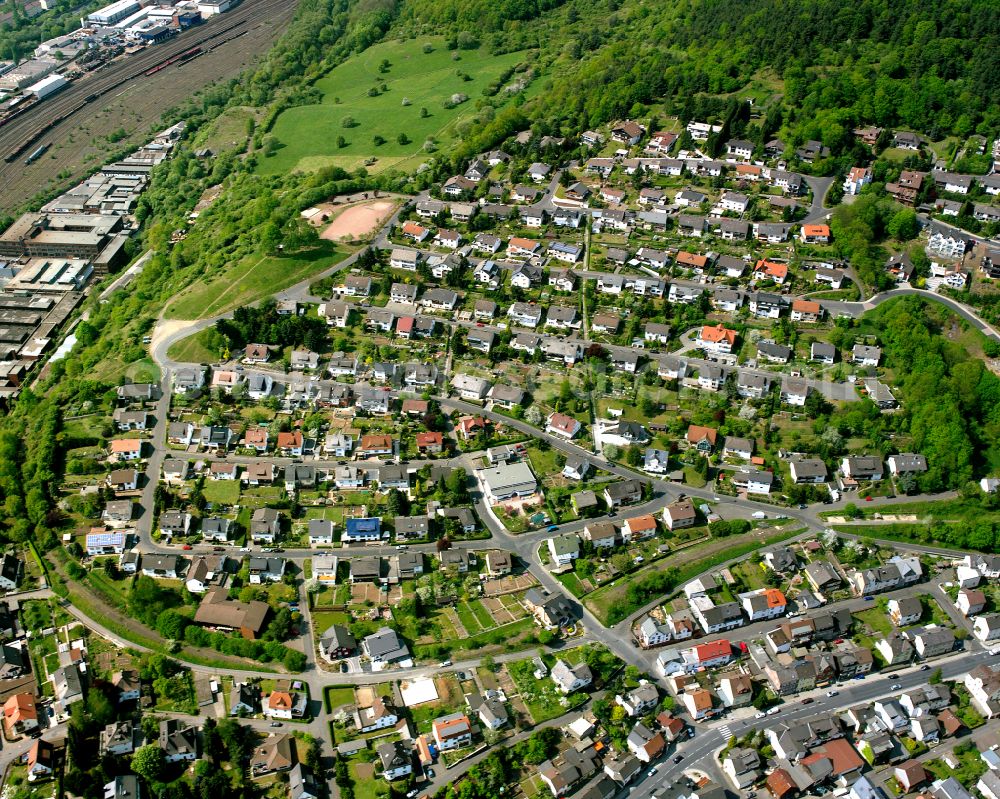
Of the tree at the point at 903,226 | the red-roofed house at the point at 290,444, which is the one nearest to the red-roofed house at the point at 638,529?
the red-roofed house at the point at 290,444

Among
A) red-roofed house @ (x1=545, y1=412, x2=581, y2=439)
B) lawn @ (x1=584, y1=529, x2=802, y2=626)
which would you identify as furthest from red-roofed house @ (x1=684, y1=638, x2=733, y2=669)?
red-roofed house @ (x1=545, y1=412, x2=581, y2=439)

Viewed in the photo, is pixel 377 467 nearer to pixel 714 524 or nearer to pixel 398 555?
pixel 398 555

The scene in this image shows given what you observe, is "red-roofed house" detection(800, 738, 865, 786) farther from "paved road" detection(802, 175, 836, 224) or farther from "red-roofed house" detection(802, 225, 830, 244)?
"paved road" detection(802, 175, 836, 224)

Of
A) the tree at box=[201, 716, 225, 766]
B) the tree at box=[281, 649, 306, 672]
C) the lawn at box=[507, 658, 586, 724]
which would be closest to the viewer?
the tree at box=[201, 716, 225, 766]

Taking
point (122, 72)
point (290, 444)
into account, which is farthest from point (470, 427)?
point (122, 72)

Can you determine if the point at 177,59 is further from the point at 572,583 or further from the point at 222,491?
the point at 572,583
